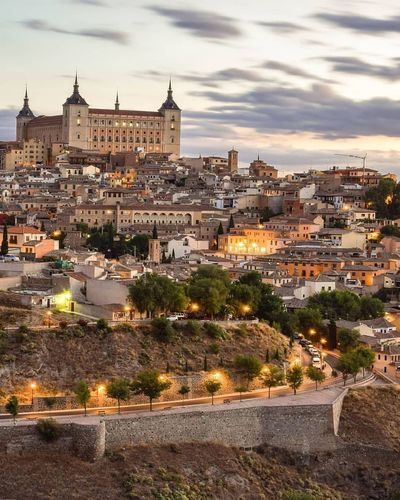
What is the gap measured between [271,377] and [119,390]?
4483 millimetres

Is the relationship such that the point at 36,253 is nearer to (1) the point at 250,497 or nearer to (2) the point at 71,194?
(1) the point at 250,497

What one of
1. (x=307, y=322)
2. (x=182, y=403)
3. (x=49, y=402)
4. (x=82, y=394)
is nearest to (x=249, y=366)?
(x=182, y=403)

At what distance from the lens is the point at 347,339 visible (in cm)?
3228

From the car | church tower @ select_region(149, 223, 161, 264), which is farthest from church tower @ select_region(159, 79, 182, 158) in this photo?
the car

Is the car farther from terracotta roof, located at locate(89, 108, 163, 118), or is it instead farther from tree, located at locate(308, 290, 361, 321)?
terracotta roof, located at locate(89, 108, 163, 118)

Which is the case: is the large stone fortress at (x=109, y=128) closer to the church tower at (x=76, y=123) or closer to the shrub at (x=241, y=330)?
the church tower at (x=76, y=123)

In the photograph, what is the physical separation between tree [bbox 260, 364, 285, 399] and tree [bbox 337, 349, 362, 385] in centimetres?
196

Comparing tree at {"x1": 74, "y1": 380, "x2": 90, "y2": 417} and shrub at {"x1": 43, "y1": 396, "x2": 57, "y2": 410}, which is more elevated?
tree at {"x1": 74, "y1": 380, "x2": 90, "y2": 417}

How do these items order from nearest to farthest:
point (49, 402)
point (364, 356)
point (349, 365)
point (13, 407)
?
point (13, 407), point (49, 402), point (349, 365), point (364, 356)

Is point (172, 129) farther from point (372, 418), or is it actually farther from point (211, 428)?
point (211, 428)

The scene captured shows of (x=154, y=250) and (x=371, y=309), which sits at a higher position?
(x=154, y=250)

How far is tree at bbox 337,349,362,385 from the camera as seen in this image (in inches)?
1128

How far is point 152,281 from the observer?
3014 centimetres

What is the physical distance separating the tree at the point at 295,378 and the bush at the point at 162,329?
3237 millimetres
